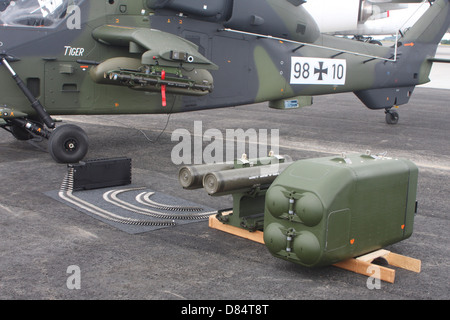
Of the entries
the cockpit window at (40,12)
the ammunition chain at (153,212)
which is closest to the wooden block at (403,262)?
the ammunition chain at (153,212)

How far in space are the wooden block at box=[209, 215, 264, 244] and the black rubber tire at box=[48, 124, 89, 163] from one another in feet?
11.7

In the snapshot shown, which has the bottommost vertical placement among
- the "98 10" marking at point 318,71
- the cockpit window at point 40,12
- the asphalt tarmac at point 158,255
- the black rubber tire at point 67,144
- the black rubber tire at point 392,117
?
the asphalt tarmac at point 158,255

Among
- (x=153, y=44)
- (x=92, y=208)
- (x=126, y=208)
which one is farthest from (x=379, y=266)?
(x=153, y=44)

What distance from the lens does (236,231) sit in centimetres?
577

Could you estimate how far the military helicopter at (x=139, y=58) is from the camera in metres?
8.50

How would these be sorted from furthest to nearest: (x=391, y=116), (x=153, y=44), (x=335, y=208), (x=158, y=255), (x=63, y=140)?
(x=391, y=116), (x=63, y=140), (x=153, y=44), (x=158, y=255), (x=335, y=208)

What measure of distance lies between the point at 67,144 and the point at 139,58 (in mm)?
1951

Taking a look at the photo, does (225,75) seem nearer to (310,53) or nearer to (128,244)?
(310,53)

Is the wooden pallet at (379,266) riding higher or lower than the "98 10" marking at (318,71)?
lower

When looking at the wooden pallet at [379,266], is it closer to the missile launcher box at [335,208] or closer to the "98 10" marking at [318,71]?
the missile launcher box at [335,208]

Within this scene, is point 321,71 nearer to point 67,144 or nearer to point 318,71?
point 318,71

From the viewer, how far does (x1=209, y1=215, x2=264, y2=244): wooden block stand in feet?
18.3

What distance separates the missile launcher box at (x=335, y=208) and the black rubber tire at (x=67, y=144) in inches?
188

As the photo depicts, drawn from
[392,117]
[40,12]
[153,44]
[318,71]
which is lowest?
[392,117]
